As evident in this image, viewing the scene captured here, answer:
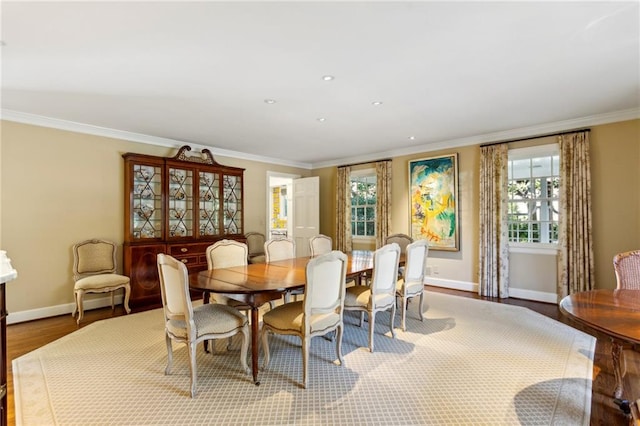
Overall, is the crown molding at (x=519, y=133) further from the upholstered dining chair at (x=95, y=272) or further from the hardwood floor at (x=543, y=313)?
the upholstered dining chair at (x=95, y=272)

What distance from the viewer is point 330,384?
2.49 metres

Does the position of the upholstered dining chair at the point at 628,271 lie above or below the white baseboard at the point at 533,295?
above

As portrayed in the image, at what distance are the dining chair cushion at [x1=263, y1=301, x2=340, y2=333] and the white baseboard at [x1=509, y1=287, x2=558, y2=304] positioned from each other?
3.73 metres

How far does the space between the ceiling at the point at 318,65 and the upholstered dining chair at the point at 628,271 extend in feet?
5.55

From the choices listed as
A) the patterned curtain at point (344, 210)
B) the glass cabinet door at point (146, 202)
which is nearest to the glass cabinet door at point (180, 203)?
the glass cabinet door at point (146, 202)

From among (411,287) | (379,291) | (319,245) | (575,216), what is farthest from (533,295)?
(319,245)

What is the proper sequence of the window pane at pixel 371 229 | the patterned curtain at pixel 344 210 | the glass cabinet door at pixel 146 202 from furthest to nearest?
the patterned curtain at pixel 344 210 → the window pane at pixel 371 229 → the glass cabinet door at pixel 146 202

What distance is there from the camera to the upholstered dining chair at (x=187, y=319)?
237 centimetres

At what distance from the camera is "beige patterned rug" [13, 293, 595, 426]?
2.12 metres

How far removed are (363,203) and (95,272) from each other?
4.95 meters

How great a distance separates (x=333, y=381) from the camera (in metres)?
2.54

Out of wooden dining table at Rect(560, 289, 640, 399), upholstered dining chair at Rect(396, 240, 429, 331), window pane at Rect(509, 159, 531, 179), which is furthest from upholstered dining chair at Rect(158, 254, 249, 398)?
window pane at Rect(509, 159, 531, 179)

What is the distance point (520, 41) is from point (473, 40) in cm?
36

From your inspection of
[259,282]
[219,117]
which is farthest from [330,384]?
[219,117]
